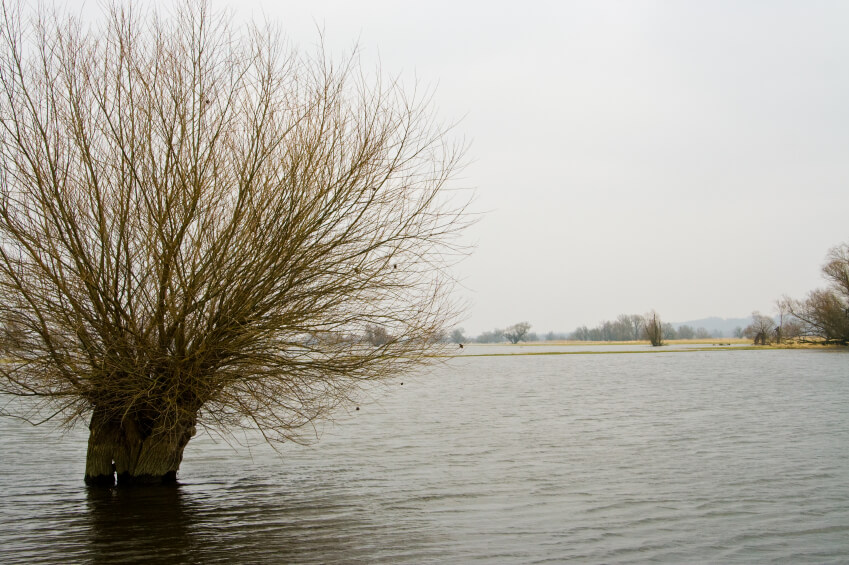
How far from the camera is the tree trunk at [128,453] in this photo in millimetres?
12367

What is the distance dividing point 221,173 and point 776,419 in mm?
19228

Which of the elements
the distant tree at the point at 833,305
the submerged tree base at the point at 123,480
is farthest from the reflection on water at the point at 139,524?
the distant tree at the point at 833,305

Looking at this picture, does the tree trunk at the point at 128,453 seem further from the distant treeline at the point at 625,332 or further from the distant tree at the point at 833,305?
the distant treeline at the point at 625,332

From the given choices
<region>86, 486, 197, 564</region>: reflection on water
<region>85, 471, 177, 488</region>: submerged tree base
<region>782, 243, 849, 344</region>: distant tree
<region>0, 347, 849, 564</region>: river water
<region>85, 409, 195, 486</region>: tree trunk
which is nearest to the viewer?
<region>86, 486, 197, 564</region>: reflection on water

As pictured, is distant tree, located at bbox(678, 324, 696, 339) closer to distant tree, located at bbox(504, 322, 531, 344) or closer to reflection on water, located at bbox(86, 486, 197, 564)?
distant tree, located at bbox(504, 322, 531, 344)

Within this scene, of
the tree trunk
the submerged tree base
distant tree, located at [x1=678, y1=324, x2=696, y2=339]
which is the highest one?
distant tree, located at [x1=678, y1=324, x2=696, y2=339]

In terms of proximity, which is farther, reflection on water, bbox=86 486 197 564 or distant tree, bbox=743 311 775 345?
distant tree, bbox=743 311 775 345

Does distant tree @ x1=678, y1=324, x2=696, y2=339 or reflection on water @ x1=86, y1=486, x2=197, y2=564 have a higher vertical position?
distant tree @ x1=678, y1=324, x2=696, y2=339

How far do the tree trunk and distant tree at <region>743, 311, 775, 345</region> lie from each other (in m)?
91.7

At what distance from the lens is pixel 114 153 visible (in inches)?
441

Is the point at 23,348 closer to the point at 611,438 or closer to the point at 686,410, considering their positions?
the point at 611,438

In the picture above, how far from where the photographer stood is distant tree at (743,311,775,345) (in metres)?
91.8

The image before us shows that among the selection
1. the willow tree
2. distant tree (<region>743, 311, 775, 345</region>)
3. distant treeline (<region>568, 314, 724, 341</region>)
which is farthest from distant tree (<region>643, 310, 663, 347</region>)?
the willow tree

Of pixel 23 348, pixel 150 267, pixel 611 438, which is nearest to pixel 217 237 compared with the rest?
pixel 150 267
